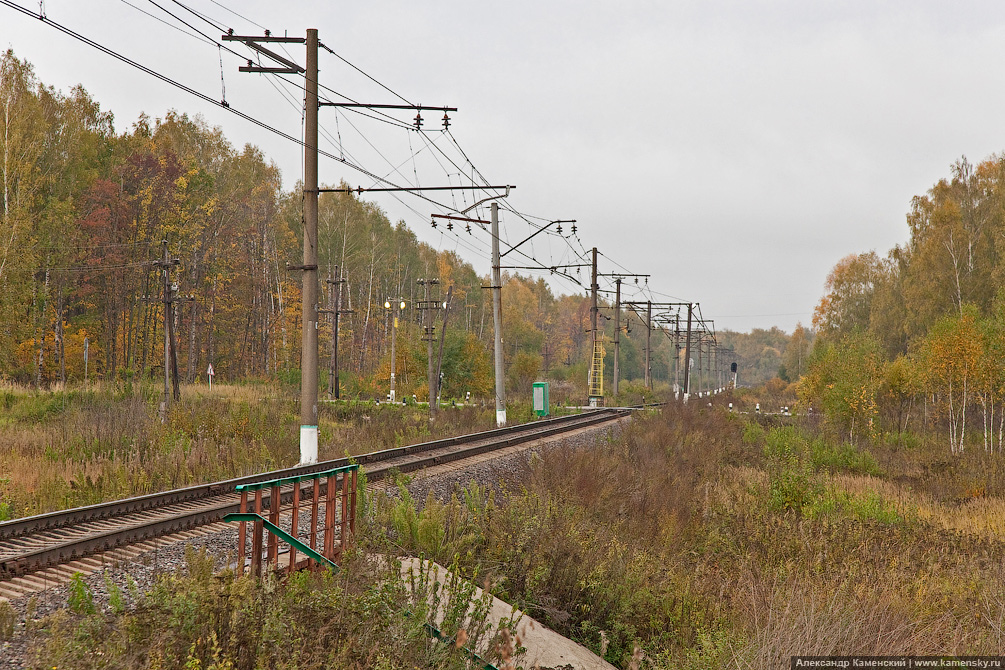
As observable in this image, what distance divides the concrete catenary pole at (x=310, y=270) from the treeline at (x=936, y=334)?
24268 millimetres

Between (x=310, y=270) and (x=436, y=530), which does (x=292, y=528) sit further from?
(x=310, y=270)

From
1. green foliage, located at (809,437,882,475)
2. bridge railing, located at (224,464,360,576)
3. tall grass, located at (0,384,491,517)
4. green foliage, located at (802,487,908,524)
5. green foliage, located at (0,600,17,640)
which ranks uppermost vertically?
bridge railing, located at (224,464,360,576)

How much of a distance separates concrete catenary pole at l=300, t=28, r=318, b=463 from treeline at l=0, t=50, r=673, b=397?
1719 cm

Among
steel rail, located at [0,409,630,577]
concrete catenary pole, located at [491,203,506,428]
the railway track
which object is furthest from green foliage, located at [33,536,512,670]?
concrete catenary pole, located at [491,203,506,428]

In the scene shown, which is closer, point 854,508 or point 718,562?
point 718,562

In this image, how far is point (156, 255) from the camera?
142ft

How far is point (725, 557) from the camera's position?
10516 mm

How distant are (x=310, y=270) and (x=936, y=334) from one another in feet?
90.2

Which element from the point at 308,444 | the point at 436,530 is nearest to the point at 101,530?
the point at 436,530

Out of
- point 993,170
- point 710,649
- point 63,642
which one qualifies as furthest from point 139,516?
point 993,170

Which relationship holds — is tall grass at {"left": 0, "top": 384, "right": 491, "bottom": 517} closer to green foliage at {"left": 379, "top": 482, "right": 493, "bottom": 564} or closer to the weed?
the weed

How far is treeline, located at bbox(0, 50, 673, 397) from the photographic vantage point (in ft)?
118

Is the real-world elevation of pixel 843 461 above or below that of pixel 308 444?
below

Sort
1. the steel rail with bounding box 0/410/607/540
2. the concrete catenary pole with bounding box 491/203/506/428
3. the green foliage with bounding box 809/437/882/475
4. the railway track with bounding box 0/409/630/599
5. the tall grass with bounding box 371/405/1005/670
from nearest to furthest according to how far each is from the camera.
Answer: the tall grass with bounding box 371/405/1005/670, the railway track with bounding box 0/409/630/599, the steel rail with bounding box 0/410/607/540, the green foliage with bounding box 809/437/882/475, the concrete catenary pole with bounding box 491/203/506/428
